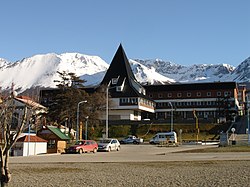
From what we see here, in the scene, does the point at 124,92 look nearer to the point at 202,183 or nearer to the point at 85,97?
the point at 85,97

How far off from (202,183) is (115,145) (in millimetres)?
31255

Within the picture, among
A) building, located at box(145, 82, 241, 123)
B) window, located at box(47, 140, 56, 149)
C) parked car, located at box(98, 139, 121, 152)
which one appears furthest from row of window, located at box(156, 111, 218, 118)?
window, located at box(47, 140, 56, 149)

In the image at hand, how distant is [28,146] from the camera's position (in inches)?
1453

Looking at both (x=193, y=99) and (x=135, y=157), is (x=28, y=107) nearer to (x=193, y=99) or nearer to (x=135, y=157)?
(x=135, y=157)

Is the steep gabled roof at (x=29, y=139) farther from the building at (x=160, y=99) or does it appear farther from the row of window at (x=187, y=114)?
the row of window at (x=187, y=114)

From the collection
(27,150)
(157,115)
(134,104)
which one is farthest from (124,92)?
(27,150)

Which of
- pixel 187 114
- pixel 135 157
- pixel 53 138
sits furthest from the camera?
pixel 187 114

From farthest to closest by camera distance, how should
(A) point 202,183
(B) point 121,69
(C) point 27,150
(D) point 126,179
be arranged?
(B) point 121,69
(C) point 27,150
(D) point 126,179
(A) point 202,183

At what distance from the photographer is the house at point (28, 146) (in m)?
36.6

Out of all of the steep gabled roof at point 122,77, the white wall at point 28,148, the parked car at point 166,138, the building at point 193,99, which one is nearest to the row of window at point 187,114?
the building at point 193,99

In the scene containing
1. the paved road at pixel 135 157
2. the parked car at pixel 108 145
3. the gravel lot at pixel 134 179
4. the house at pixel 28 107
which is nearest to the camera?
the gravel lot at pixel 134 179

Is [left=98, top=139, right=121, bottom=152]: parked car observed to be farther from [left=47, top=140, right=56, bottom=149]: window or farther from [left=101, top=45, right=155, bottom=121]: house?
[left=101, top=45, right=155, bottom=121]: house

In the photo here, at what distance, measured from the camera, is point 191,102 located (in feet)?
374

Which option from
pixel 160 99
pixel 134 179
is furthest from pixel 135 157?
pixel 160 99
